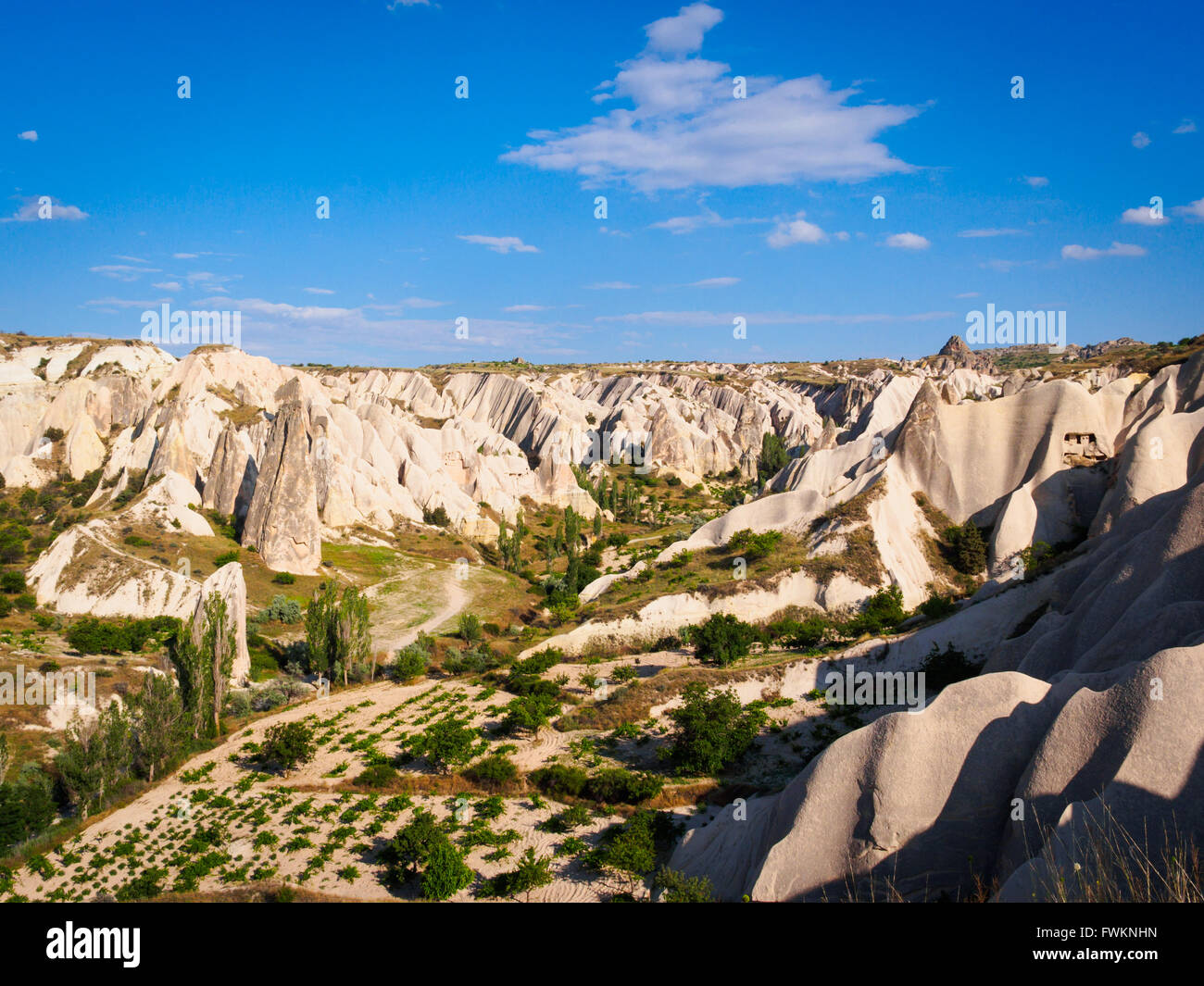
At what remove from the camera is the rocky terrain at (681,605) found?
40.9ft

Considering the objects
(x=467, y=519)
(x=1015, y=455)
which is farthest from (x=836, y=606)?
(x=467, y=519)

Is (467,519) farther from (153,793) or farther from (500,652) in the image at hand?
(153,793)

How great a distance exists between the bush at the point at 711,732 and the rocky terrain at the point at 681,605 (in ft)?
1.38

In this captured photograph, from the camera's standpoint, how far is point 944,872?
12180mm

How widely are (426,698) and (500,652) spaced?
21.3ft

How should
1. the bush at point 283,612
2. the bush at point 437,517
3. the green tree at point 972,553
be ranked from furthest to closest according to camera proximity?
1. the bush at point 437,517
2. the bush at point 283,612
3. the green tree at point 972,553

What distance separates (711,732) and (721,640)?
28.2 ft

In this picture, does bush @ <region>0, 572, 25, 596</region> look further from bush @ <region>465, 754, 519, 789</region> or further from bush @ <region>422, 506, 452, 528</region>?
bush @ <region>422, 506, 452, 528</region>

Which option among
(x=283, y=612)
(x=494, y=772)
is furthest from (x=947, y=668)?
(x=283, y=612)

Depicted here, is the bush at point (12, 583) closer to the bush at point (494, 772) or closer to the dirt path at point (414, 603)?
the dirt path at point (414, 603)

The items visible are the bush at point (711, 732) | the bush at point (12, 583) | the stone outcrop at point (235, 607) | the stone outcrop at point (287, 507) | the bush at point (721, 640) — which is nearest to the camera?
the bush at point (711, 732)

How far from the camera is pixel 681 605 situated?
35531 millimetres

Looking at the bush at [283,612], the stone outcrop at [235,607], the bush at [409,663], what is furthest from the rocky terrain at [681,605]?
the bush at [409,663]

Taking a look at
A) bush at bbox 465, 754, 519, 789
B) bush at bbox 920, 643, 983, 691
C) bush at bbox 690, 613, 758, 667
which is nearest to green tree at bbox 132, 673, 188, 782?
bush at bbox 465, 754, 519, 789
